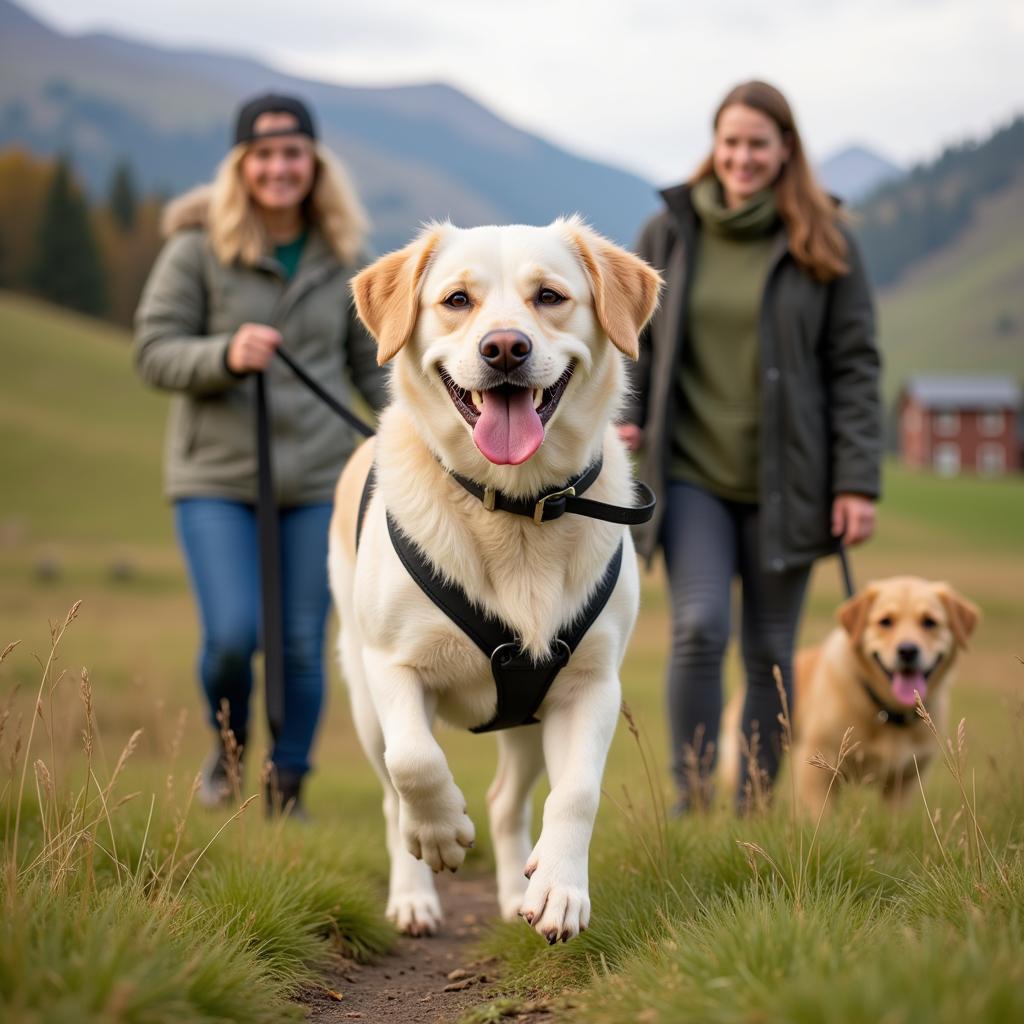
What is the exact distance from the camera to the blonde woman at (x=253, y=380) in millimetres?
5090

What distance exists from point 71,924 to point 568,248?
2.27m

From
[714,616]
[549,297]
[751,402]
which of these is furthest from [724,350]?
[549,297]

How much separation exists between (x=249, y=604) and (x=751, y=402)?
2326mm

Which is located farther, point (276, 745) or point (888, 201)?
point (888, 201)

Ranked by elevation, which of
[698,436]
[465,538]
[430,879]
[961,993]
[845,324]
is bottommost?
[430,879]

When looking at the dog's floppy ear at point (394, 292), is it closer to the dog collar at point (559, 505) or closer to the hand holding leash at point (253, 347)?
the dog collar at point (559, 505)

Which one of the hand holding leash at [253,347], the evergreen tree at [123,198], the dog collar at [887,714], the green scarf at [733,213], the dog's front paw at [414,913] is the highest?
the evergreen tree at [123,198]

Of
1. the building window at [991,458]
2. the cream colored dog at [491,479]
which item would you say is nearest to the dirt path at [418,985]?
the cream colored dog at [491,479]

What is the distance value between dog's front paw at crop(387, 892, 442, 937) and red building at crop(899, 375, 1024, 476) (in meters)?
85.3

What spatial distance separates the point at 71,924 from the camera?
2.35 metres

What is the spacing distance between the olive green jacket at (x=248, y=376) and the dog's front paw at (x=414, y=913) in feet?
6.39

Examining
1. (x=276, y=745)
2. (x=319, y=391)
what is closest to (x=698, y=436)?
(x=319, y=391)

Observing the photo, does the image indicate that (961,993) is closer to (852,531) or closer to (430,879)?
(430,879)

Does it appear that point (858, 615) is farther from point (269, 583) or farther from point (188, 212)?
point (188, 212)
